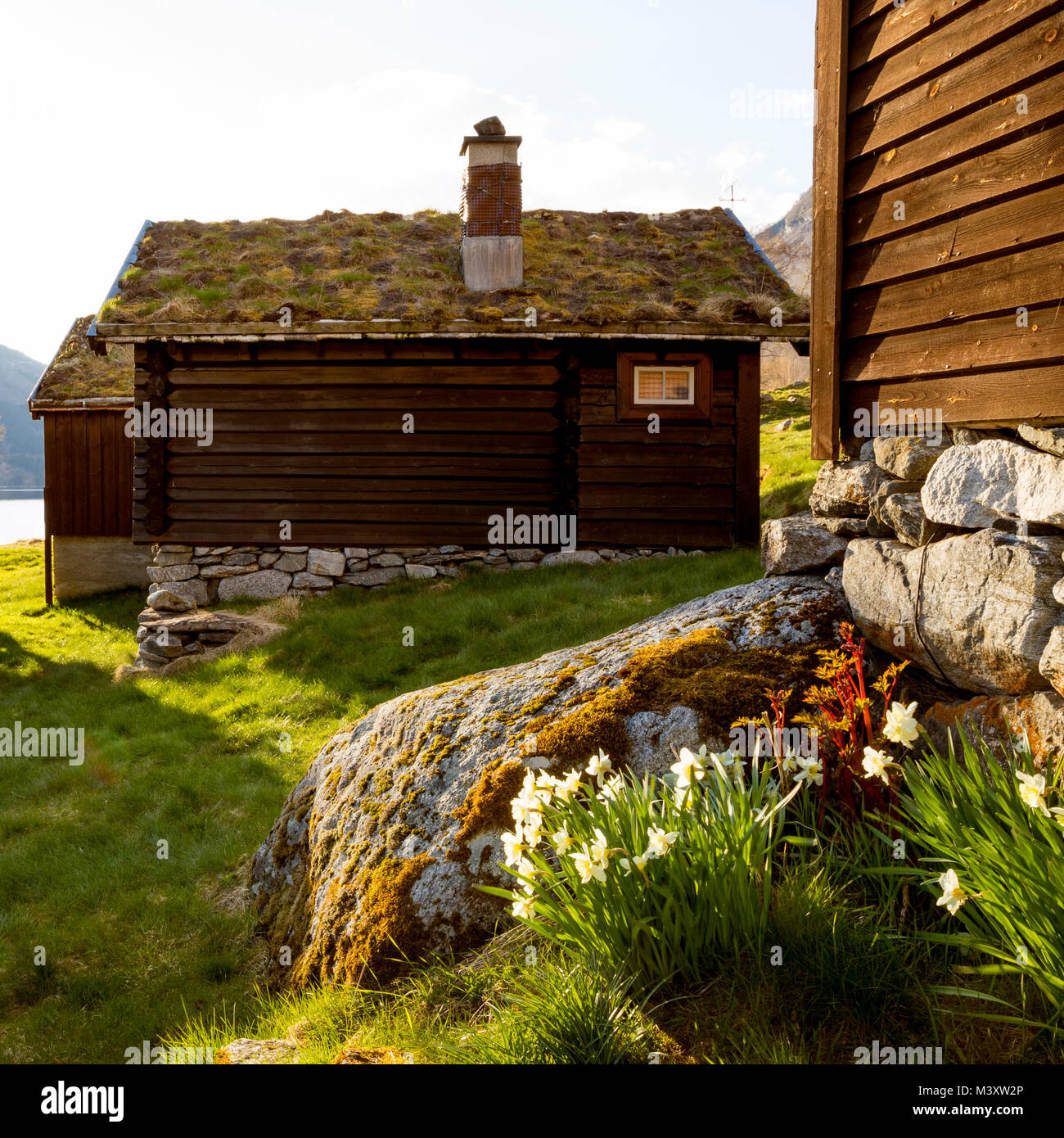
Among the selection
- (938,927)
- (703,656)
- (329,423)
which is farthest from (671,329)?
(938,927)

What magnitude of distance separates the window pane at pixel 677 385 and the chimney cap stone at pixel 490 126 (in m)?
3.98

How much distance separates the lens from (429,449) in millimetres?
10914

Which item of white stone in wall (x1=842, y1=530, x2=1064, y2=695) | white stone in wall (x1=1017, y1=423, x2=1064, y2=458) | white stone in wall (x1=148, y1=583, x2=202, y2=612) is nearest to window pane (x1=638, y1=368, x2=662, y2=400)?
→ white stone in wall (x1=148, y1=583, x2=202, y2=612)

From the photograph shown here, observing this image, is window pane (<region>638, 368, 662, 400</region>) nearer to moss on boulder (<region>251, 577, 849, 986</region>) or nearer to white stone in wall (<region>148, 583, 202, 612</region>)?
white stone in wall (<region>148, 583, 202, 612</region>)

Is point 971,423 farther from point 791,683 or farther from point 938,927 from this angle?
point 938,927

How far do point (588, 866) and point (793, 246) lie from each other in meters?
51.7

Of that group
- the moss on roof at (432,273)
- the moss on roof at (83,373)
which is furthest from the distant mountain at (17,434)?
the moss on roof at (432,273)

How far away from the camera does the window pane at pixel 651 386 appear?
10.8m

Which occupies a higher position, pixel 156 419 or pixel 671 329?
pixel 671 329

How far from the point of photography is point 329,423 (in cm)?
1096

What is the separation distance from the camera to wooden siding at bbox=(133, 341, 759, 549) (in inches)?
423

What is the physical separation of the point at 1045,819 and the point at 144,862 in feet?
15.0

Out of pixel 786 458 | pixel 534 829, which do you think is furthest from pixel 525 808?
pixel 786 458
